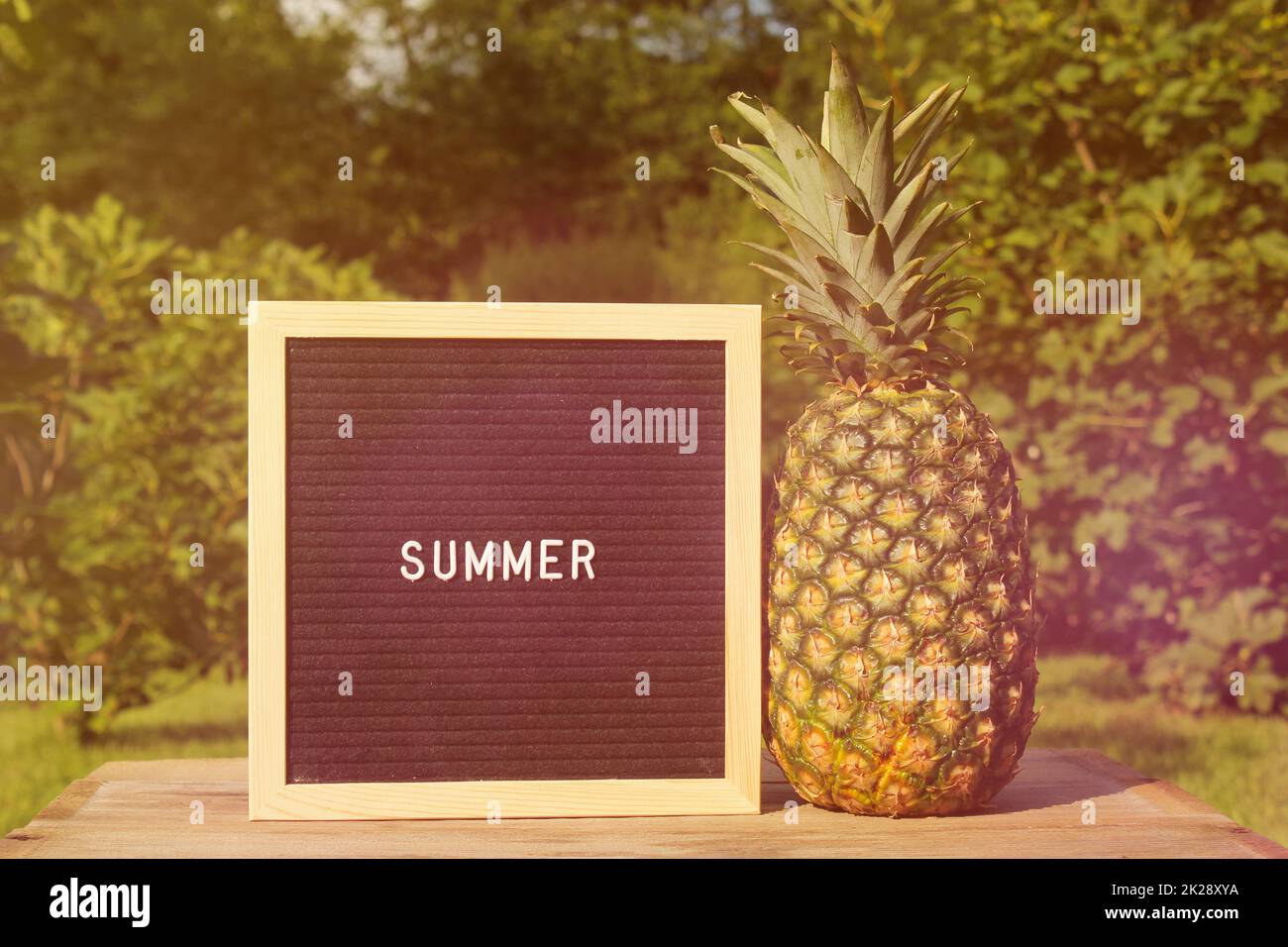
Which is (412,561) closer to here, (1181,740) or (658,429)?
(658,429)

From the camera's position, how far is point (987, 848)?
2109 millimetres

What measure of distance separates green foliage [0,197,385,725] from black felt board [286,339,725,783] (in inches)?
158

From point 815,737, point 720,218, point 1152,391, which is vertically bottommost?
point 815,737

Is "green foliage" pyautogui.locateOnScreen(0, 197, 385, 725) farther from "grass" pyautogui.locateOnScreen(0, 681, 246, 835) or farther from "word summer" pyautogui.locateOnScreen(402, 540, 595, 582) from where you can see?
"word summer" pyautogui.locateOnScreen(402, 540, 595, 582)

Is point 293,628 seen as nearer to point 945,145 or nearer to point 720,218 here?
point 945,145

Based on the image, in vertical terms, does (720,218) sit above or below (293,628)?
above

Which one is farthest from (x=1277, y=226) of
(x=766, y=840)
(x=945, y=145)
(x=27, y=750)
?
(x=27, y=750)

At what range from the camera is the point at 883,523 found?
2.23 m

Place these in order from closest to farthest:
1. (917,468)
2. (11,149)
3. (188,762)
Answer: (917,468)
(188,762)
(11,149)

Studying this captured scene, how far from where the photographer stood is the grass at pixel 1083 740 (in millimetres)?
5426

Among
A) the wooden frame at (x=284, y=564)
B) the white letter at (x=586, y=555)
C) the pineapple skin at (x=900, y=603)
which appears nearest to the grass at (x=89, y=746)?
the wooden frame at (x=284, y=564)

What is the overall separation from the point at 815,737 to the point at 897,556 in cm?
33

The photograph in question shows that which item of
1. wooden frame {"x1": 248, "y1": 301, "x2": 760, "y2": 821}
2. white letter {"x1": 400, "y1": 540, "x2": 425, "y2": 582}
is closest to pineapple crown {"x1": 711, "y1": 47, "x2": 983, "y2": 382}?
wooden frame {"x1": 248, "y1": 301, "x2": 760, "y2": 821}

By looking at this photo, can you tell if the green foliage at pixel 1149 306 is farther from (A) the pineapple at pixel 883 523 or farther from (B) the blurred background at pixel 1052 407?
(A) the pineapple at pixel 883 523
